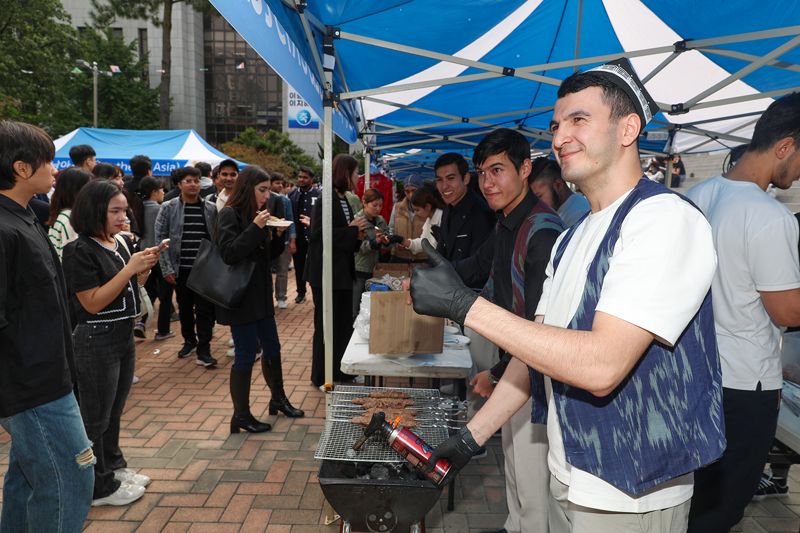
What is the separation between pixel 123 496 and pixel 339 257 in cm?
263

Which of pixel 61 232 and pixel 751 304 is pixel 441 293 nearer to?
pixel 751 304

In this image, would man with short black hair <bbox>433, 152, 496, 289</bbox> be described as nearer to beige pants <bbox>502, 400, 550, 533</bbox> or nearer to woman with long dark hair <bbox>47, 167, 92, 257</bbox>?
beige pants <bbox>502, 400, 550, 533</bbox>


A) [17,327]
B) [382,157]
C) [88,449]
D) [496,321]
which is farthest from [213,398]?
[382,157]

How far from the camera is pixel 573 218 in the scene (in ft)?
13.9

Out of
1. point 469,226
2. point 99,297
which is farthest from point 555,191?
point 99,297

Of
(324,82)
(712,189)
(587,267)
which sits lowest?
(587,267)

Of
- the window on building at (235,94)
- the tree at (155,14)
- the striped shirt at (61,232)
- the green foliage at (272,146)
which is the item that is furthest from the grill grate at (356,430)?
the window on building at (235,94)

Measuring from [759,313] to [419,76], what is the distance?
421 centimetres

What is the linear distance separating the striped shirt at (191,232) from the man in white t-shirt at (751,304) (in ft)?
17.5

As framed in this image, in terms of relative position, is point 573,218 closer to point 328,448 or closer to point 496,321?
point 328,448

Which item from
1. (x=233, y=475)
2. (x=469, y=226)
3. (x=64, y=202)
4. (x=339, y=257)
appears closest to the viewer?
(x=233, y=475)

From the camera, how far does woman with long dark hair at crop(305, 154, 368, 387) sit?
477 centimetres

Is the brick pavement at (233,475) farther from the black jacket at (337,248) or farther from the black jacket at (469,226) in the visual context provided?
the black jacket at (469,226)

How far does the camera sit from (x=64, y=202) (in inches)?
150
